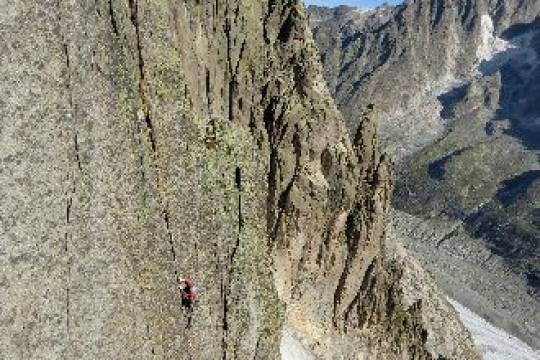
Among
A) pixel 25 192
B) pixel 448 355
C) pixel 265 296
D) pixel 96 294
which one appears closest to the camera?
pixel 25 192

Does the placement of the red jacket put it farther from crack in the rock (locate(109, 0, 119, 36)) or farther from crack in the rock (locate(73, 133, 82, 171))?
crack in the rock (locate(109, 0, 119, 36))

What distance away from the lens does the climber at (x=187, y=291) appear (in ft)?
97.5

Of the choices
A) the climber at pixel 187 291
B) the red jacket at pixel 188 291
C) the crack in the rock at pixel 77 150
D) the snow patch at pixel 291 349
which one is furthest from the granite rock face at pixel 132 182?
the snow patch at pixel 291 349

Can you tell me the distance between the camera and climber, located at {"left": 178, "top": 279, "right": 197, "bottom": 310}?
29703 mm

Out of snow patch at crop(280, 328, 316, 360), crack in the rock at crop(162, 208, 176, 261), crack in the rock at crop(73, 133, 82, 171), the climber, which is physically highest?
crack in the rock at crop(73, 133, 82, 171)

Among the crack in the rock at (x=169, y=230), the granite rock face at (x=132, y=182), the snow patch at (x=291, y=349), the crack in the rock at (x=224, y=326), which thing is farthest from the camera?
the snow patch at (x=291, y=349)

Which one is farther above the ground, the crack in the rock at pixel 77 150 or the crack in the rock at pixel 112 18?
the crack in the rock at pixel 112 18

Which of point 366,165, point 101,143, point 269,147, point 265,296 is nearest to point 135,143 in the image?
point 101,143

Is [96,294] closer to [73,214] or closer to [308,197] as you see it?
[73,214]

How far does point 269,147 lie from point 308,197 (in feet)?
17.1

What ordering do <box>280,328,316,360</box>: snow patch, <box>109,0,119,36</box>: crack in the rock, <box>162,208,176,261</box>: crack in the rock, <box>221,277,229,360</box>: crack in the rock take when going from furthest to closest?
<box>280,328,316,360</box>: snow patch, <box>221,277,229,360</box>: crack in the rock, <box>162,208,176,261</box>: crack in the rock, <box>109,0,119,36</box>: crack in the rock

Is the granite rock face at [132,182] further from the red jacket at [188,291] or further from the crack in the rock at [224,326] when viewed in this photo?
the red jacket at [188,291]

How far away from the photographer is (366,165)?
7281 cm

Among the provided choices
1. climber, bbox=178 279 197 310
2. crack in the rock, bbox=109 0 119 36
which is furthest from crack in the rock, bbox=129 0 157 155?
climber, bbox=178 279 197 310
